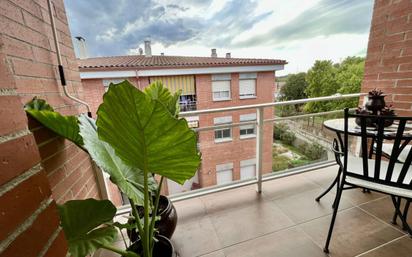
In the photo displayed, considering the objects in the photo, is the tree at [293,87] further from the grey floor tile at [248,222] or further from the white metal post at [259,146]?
the grey floor tile at [248,222]

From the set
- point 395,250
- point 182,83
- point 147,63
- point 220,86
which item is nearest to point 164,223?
point 395,250

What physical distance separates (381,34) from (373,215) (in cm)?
203

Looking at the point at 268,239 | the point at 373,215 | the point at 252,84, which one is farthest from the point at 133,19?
the point at 252,84

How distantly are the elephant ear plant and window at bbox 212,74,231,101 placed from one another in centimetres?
665

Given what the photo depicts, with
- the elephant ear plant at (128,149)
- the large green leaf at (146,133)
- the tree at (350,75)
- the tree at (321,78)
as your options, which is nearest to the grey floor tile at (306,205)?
the elephant ear plant at (128,149)

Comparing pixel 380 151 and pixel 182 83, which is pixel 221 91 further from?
pixel 380 151

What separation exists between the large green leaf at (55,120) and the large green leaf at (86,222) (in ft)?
1.02

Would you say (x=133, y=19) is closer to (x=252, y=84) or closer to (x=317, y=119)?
(x=317, y=119)

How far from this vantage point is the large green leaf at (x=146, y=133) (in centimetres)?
53

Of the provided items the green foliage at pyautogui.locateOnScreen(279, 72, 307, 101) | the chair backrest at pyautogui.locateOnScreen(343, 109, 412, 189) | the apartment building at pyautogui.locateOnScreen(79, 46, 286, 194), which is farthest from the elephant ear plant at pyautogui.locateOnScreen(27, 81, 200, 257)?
the green foliage at pyautogui.locateOnScreen(279, 72, 307, 101)

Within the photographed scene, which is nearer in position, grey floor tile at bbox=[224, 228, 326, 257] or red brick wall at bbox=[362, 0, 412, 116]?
grey floor tile at bbox=[224, 228, 326, 257]

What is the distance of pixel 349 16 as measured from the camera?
3389mm

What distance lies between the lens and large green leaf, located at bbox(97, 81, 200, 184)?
1.73ft

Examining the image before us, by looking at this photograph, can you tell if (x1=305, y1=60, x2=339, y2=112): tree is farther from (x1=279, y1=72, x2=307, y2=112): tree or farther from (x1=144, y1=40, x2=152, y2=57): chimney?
(x1=144, y1=40, x2=152, y2=57): chimney
